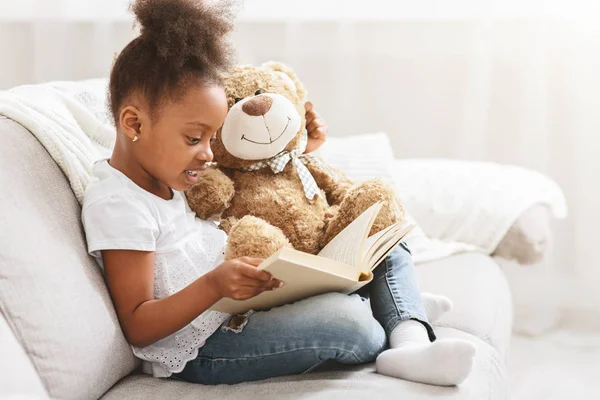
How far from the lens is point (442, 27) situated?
255 cm

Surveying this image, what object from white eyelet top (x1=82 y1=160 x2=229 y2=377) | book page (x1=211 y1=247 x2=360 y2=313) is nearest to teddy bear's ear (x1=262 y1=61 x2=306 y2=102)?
white eyelet top (x1=82 y1=160 x2=229 y2=377)

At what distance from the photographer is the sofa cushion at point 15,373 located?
3.11ft

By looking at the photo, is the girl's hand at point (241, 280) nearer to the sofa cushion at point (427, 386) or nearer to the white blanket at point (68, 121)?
the sofa cushion at point (427, 386)

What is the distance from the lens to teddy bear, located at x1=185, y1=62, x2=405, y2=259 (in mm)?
1384

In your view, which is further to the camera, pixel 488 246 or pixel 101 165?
pixel 488 246

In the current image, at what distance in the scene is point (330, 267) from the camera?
3.60 feet

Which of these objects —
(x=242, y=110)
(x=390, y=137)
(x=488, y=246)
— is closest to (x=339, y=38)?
(x=390, y=137)

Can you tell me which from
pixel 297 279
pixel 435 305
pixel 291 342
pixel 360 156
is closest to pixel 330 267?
pixel 297 279

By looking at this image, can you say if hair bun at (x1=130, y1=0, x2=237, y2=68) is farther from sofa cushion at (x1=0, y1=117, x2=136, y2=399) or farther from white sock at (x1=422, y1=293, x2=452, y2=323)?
white sock at (x1=422, y1=293, x2=452, y2=323)

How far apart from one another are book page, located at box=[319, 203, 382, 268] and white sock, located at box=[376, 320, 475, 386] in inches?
6.8

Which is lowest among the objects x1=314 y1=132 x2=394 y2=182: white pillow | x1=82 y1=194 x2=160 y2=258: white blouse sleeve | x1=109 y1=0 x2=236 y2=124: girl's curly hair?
x1=314 y1=132 x2=394 y2=182: white pillow

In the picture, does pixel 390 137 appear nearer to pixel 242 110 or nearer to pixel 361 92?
pixel 361 92

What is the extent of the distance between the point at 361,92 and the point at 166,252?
1.51 metres

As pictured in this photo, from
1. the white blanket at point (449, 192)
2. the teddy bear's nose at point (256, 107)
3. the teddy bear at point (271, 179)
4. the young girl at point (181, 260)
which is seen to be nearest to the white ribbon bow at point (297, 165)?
the teddy bear at point (271, 179)
